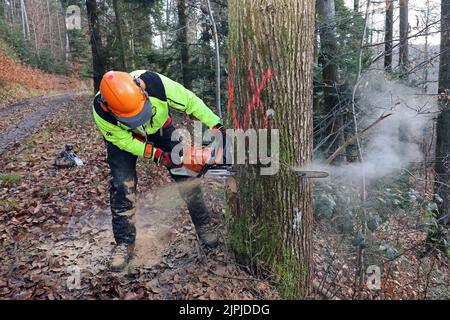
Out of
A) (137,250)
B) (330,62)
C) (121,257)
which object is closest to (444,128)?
(330,62)

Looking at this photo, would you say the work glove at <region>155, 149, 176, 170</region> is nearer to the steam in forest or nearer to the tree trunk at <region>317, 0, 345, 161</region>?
the steam in forest

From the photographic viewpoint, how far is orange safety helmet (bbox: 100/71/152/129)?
10.2 feet

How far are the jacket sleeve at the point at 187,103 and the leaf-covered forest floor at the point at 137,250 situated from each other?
139cm

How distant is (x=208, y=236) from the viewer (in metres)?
3.82

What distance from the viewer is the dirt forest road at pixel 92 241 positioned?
10.5 feet

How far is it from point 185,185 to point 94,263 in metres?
1.40

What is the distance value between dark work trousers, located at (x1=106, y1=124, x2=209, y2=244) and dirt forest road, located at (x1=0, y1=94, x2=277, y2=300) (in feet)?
1.06

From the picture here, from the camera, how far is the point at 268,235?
9.38ft

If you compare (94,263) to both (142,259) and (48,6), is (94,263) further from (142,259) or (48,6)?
(48,6)

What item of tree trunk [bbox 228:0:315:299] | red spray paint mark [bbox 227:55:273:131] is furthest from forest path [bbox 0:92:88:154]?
tree trunk [bbox 228:0:315:299]

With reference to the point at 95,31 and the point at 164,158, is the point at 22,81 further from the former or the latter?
the point at 164,158

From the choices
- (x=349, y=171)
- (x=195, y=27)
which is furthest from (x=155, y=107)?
(x=195, y=27)

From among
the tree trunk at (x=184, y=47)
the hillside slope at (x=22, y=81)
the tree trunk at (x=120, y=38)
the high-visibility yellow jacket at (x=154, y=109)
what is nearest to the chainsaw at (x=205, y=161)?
the high-visibility yellow jacket at (x=154, y=109)

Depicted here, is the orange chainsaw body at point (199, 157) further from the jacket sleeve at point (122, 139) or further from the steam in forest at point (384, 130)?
the steam in forest at point (384, 130)
